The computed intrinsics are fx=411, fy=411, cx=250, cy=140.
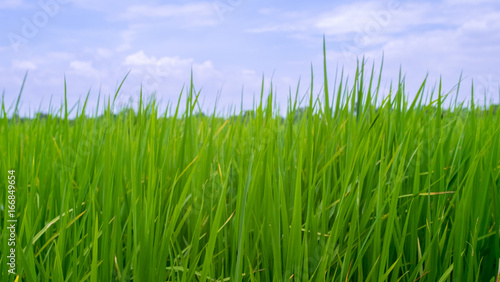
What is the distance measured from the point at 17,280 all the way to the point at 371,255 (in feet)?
3.13

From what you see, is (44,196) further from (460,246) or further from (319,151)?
(460,246)

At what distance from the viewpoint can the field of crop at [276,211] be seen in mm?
1019

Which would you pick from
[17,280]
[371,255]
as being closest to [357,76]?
[371,255]

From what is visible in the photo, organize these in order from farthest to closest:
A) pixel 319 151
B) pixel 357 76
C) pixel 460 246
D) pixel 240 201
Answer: pixel 357 76 → pixel 319 151 → pixel 460 246 → pixel 240 201

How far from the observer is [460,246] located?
1.12 meters

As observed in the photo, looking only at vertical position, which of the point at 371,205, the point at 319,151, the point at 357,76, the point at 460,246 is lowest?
the point at 460,246

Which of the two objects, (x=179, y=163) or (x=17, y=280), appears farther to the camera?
(x=179, y=163)

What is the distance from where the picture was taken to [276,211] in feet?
3.36

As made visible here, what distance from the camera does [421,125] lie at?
63.1 inches

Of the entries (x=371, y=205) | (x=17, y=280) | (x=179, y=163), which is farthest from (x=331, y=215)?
(x=17, y=280)

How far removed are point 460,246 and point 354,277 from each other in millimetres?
298

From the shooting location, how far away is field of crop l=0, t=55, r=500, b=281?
1.02m

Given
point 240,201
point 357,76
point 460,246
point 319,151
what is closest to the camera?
point 240,201

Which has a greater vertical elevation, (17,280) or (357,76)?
(357,76)
